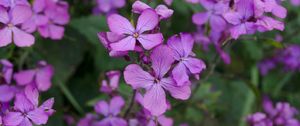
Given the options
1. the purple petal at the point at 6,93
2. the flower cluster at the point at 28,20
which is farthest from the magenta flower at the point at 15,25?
the purple petal at the point at 6,93

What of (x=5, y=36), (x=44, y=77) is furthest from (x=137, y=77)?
(x=44, y=77)

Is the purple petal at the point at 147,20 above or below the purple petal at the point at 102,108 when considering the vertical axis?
above

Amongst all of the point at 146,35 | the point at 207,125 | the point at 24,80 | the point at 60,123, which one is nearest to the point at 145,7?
the point at 146,35

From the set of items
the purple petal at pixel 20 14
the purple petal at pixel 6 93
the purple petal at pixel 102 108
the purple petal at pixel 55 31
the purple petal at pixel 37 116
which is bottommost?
the purple petal at pixel 102 108

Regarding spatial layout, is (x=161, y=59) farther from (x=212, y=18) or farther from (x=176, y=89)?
(x=212, y=18)

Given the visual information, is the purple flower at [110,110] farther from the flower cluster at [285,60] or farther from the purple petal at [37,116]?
the flower cluster at [285,60]

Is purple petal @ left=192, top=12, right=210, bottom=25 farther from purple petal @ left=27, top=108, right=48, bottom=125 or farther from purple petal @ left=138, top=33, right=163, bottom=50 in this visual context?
purple petal @ left=27, top=108, right=48, bottom=125

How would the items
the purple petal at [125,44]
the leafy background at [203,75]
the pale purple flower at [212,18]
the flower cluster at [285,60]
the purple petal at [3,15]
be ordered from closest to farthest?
the purple petal at [125,44] → the purple petal at [3,15] → the pale purple flower at [212,18] → the leafy background at [203,75] → the flower cluster at [285,60]
